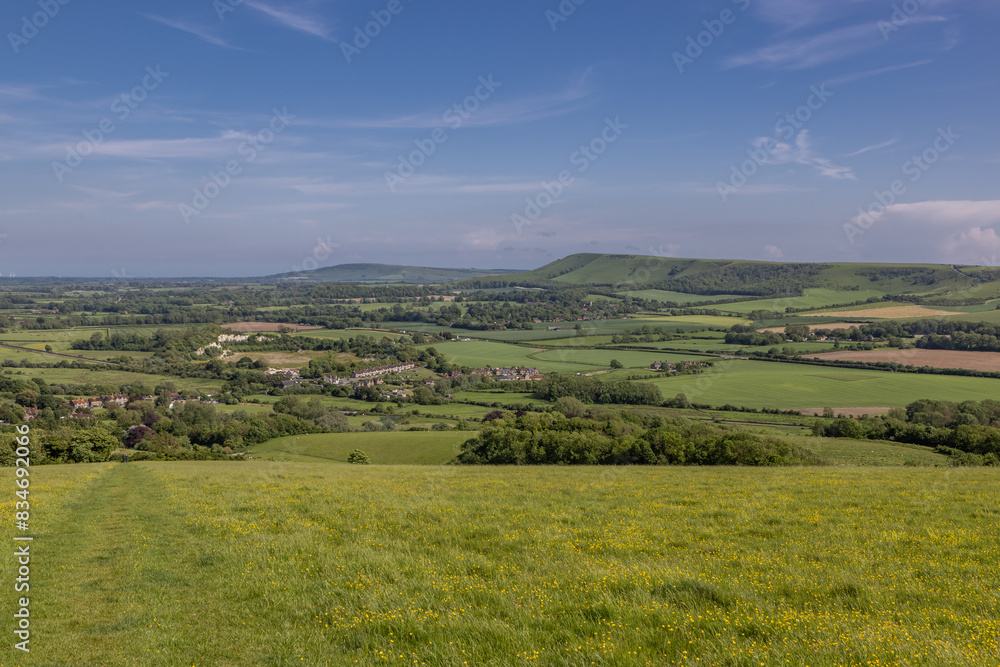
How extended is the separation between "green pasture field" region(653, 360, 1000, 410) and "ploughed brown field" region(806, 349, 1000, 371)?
366 inches

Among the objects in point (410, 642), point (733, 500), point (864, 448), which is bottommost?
point (864, 448)

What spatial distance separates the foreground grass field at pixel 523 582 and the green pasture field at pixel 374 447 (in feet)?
130

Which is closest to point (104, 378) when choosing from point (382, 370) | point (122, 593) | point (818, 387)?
point (382, 370)

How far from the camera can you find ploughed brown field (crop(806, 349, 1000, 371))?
10506 centimetres

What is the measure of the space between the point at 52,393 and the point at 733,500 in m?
125

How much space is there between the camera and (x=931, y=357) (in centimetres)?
11500

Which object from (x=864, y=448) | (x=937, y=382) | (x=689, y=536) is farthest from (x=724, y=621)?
(x=937, y=382)

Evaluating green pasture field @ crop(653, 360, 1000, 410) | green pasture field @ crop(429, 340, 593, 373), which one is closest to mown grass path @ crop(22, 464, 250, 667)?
green pasture field @ crop(653, 360, 1000, 410)

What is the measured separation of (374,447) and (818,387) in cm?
8098

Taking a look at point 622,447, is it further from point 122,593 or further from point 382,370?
point 382,370

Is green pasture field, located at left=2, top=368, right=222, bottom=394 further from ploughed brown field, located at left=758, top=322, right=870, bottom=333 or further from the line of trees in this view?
ploughed brown field, located at left=758, top=322, right=870, bottom=333

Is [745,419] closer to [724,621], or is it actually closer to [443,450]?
[443,450]

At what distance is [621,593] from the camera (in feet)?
24.4

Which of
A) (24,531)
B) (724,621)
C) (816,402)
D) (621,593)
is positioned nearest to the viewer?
(724,621)
